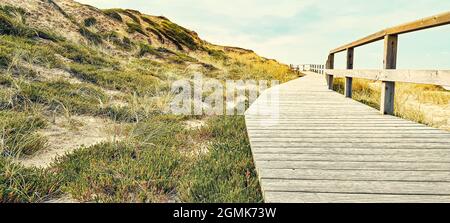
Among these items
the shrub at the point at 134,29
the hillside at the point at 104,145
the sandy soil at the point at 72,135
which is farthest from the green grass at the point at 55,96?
the shrub at the point at 134,29

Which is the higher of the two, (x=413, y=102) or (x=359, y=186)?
(x=359, y=186)

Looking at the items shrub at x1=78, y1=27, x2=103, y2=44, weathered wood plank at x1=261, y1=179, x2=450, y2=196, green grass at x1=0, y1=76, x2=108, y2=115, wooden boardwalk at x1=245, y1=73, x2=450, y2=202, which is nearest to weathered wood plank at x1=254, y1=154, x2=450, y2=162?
wooden boardwalk at x1=245, y1=73, x2=450, y2=202

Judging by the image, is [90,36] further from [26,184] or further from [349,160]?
[349,160]

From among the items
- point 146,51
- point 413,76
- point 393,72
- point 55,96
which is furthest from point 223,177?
point 146,51

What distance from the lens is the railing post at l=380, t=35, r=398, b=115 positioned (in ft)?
17.7

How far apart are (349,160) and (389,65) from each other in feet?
10.3

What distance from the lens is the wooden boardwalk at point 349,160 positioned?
2236 mm

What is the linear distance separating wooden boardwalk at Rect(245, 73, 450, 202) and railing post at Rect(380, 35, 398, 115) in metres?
0.57

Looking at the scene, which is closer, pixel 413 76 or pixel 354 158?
pixel 354 158

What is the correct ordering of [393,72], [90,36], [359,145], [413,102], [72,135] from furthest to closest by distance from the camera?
[90,36], [413,102], [393,72], [72,135], [359,145]

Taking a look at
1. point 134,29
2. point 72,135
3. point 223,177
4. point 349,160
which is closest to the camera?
point 349,160

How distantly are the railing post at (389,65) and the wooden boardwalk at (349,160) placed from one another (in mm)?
575

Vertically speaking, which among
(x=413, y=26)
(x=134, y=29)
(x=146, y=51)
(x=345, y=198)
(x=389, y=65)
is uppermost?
(x=134, y=29)

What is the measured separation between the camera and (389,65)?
17.9 ft
